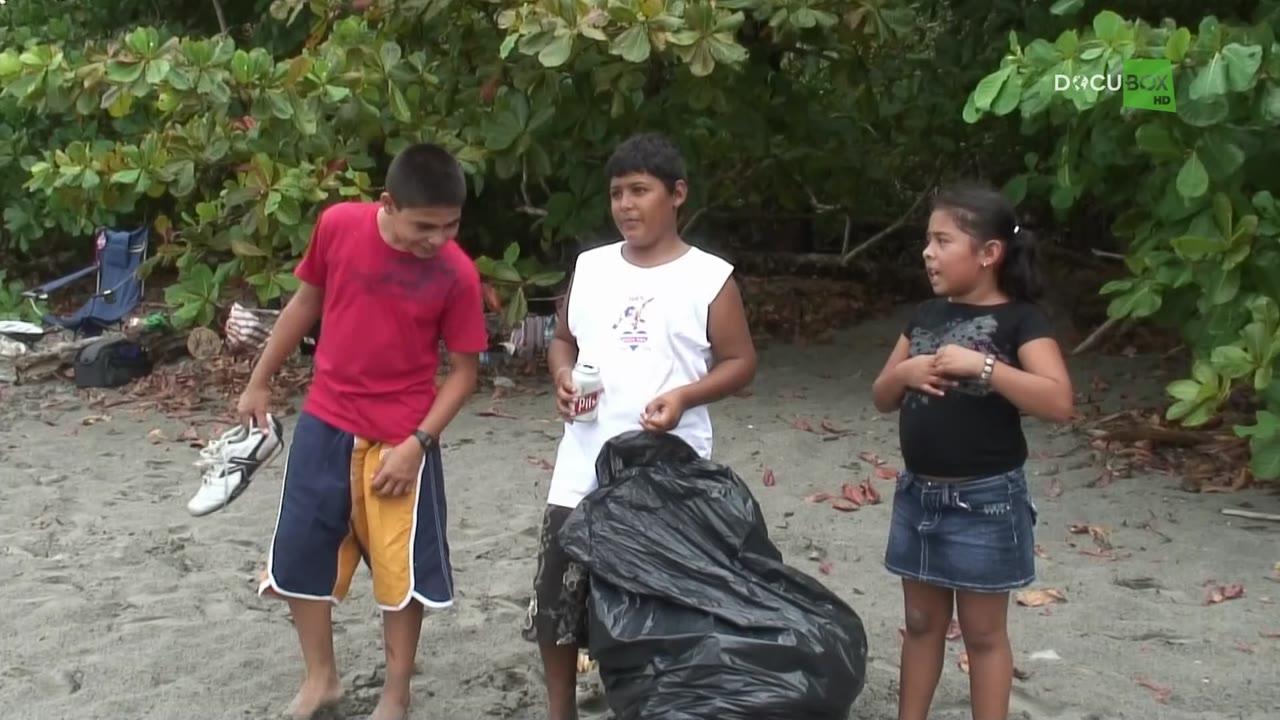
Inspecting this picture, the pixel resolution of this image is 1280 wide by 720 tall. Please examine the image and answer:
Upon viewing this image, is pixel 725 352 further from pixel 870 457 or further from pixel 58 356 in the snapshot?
pixel 58 356

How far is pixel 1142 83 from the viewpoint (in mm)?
4590

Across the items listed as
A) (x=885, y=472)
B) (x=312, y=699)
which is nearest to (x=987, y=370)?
(x=312, y=699)

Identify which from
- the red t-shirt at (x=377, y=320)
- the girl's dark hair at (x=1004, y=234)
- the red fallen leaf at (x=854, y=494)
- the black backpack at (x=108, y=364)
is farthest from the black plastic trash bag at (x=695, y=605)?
the black backpack at (x=108, y=364)

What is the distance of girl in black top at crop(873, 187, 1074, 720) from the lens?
2.99 metres

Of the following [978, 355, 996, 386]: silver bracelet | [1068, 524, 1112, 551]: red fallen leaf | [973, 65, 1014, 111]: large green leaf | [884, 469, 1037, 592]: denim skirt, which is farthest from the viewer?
[1068, 524, 1112, 551]: red fallen leaf

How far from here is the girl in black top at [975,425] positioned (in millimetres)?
2988

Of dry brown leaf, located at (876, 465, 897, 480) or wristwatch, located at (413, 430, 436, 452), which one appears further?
dry brown leaf, located at (876, 465, 897, 480)

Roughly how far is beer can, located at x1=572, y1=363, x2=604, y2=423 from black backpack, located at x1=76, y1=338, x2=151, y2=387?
582 cm

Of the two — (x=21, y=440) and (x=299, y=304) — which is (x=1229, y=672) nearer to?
(x=299, y=304)

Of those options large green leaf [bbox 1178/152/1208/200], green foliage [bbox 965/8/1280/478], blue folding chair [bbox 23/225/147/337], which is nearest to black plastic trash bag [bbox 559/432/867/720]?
green foliage [bbox 965/8/1280/478]

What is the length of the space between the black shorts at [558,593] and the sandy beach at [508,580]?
453 millimetres

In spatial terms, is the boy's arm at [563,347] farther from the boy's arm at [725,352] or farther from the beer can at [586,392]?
the boy's arm at [725,352]

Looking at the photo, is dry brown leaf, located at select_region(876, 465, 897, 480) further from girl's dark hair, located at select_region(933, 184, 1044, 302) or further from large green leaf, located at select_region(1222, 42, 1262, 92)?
girl's dark hair, located at select_region(933, 184, 1044, 302)

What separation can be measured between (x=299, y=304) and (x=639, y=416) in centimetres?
97
